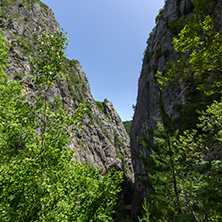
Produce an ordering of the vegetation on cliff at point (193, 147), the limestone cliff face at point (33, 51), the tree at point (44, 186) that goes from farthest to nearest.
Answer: the limestone cliff face at point (33, 51), the vegetation on cliff at point (193, 147), the tree at point (44, 186)

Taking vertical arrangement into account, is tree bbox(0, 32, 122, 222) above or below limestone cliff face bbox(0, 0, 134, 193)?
below

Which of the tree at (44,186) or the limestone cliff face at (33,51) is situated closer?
the tree at (44,186)

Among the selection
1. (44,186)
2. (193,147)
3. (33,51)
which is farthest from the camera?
(33,51)

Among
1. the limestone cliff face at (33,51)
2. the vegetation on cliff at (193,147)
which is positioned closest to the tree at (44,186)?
the vegetation on cliff at (193,147)

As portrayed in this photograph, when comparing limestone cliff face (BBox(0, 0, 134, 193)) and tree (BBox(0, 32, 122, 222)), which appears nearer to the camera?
tree (BBox(0, 32, 122, 222))

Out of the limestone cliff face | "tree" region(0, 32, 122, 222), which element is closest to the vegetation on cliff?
"tree" region(0, 32, 122, 222)

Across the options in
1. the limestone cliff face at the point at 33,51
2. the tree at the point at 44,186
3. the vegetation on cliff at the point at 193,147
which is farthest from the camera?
the limestone cliff face at the point at 33,51

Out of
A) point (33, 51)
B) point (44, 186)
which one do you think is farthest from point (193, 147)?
point (33, 51)

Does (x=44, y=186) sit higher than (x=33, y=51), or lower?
lower

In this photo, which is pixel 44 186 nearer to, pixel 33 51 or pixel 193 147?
pixel 193 147

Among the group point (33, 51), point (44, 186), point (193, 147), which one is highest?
point (33, 51)

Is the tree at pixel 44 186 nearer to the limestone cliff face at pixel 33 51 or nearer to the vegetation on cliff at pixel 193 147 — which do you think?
the vegetation on cliff at pixel 193 147

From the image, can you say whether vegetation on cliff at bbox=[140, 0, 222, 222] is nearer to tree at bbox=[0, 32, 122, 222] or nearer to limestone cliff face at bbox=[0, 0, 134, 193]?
tree at bbox=[0, 32, 122, 222]

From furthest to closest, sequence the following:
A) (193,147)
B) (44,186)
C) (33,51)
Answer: (33,51), (193,147), (44,186)
